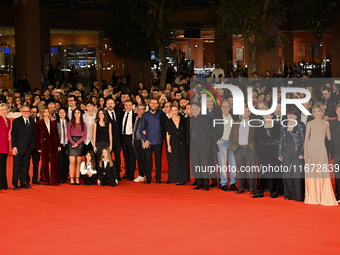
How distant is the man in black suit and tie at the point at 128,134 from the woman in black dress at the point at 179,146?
1154 millimetres

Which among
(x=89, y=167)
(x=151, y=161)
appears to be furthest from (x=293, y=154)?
(x=89, y=167)

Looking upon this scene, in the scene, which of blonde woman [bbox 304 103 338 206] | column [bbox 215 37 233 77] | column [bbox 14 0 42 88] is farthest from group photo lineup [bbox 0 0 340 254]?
column [bbox 215 37 233 77]

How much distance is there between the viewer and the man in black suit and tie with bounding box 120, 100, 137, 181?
1341 centimetres

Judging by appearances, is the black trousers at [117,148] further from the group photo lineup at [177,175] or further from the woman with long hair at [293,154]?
the woman with long hair at [293,154]

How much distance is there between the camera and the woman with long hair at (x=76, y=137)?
42.2 ft

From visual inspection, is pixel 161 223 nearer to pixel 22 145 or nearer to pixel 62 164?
pixel 22 145

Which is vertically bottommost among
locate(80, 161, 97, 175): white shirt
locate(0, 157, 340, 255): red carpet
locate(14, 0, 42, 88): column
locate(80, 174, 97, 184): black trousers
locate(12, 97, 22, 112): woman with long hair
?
locate(0, 157, 340, 255): red carpet

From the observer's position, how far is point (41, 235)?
28.3ft

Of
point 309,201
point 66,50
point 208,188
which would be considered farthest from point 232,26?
point 66,50

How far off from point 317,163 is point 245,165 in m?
1.60

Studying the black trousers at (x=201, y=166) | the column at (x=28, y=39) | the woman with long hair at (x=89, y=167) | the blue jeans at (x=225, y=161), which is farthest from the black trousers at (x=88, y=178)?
the column at (x=28, y=39)

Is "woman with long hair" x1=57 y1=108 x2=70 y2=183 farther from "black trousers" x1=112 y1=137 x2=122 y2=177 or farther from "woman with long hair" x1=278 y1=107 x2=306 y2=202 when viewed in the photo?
"woman with long hair" x1=278 y1=107 x2=306 y2=202

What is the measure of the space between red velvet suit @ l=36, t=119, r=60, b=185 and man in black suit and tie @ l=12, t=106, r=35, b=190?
0.23 metres

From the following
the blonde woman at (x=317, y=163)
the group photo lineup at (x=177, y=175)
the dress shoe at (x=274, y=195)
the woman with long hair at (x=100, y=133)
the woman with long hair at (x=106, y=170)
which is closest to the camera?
the group photo lineup at (x=177, y=175)
